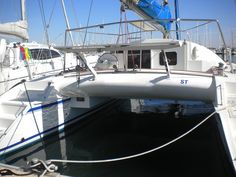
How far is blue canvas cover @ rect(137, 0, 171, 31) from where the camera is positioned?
733cm

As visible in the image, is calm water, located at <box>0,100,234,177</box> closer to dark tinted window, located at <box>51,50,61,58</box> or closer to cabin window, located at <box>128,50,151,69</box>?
cabin window, located at <box>128,50,151,69</box>

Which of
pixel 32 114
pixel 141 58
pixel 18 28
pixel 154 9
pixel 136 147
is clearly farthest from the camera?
pixel 18 28

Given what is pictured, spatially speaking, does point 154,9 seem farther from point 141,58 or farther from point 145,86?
point 145,86

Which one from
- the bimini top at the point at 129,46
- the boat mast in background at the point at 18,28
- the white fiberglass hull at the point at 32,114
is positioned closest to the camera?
the bimini top at the point at 129,46

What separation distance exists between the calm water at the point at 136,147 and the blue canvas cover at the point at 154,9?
2.96 metres

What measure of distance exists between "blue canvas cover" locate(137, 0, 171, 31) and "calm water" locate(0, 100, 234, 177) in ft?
9.70

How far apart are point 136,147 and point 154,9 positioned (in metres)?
3.70

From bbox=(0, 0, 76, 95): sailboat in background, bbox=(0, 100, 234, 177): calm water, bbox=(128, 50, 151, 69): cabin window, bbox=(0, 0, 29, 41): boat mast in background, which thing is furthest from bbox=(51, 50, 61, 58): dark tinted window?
bbox=(128, 50, 151, 69): cabin window

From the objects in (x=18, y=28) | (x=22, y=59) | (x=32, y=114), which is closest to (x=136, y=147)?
(x=32, y=114)

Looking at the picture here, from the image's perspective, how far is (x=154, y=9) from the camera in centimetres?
785

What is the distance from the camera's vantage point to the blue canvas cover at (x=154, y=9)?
7332 mm

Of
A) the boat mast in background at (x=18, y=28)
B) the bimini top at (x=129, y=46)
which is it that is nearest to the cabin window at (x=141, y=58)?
the bimini top at (x=129, y=46)

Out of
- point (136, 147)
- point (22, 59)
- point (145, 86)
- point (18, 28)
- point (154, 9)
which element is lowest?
point (136, 147)

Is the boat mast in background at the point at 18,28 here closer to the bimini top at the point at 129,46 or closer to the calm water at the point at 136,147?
the bimini top at the point at 129,46
